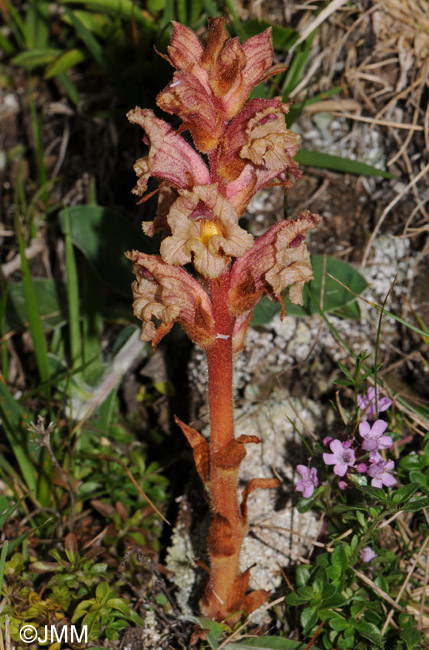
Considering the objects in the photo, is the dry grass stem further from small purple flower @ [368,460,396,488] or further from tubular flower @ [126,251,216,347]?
tubular flower @ [126,251,216,347]

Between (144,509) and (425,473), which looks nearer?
(425,473)

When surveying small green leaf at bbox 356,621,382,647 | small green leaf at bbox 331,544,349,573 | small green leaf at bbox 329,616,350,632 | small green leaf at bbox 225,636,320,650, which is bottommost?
small green leaf at bbox 225,636,320,650

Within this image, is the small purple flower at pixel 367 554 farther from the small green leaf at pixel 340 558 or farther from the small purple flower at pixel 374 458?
the small purple flower at pixel 374 458

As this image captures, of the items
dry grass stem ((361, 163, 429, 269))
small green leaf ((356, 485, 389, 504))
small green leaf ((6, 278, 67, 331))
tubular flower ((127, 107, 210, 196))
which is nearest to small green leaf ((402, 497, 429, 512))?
small green leaf ((356, 485, 389, 504))

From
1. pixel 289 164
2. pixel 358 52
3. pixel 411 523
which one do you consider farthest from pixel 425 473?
pixel 358 52

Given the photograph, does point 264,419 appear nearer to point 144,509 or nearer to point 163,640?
point 144,509

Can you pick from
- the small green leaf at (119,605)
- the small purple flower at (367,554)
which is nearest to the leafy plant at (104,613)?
the small green leaf at (119,605)
